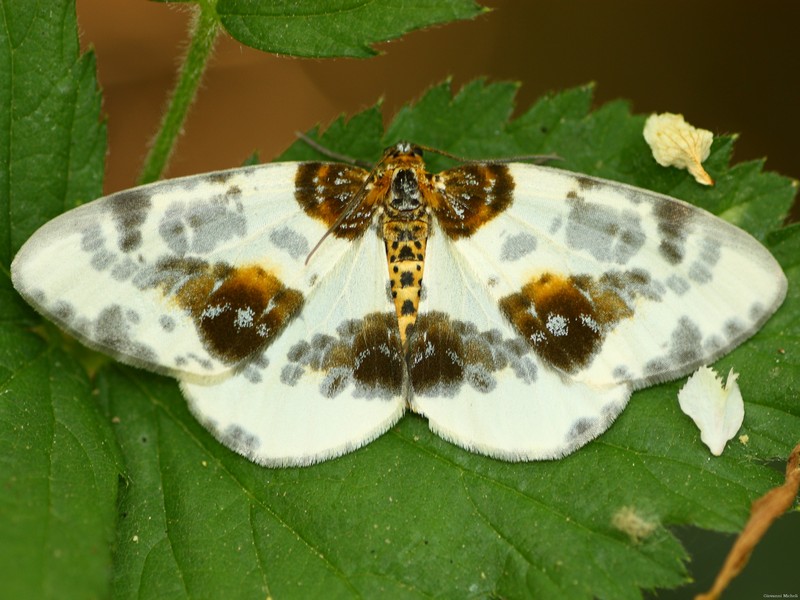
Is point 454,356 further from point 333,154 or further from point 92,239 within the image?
point 92,239

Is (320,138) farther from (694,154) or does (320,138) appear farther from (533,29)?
(533,29)

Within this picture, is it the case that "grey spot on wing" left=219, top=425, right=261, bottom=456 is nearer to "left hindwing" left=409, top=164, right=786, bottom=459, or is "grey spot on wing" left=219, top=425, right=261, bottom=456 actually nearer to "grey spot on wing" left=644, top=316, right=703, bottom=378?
"left hindwing" left=409, top=164, right=786, bottom=459

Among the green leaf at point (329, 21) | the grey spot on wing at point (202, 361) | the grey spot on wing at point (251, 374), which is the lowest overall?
the grey spot on wing at point (251, 374)

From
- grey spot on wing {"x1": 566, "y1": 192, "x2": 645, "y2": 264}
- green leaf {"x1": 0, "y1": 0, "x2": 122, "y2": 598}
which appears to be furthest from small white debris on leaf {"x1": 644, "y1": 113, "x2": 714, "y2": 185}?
green leaf {"x1": 0, "y1": 0, "x2": 122, "y2": 598}

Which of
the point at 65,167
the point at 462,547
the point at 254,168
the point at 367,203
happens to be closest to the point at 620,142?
the point at 367,203

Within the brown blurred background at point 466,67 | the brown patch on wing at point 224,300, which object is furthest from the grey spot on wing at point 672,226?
the brown blurred background at point 466,67

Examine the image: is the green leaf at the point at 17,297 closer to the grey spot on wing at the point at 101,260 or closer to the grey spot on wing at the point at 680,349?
the grey spot on wing at the point at 101,260
